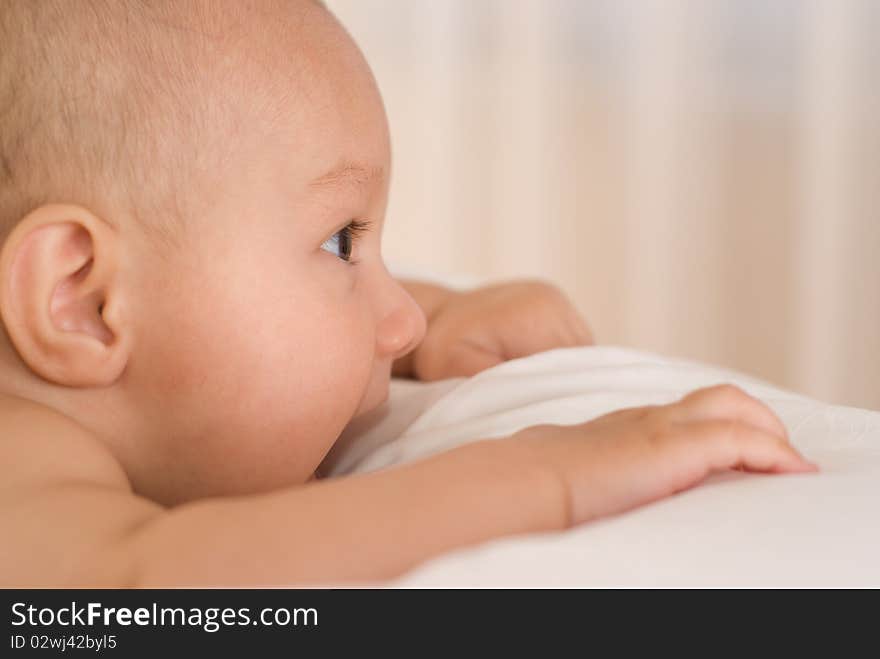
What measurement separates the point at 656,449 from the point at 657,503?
0.04 metres

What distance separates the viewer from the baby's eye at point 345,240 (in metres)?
0.95

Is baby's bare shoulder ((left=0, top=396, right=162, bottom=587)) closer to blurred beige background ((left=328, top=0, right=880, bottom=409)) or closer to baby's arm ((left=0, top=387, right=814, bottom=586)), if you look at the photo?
baby's arm ((left=0, top=387, right=814, bottom=586))

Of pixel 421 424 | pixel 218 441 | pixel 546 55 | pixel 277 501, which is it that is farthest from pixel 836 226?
pixel 277 501

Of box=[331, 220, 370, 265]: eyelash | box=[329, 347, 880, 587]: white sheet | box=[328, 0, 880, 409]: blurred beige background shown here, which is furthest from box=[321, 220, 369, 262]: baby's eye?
box=[328, 0, 880, 409]: blurred beige background

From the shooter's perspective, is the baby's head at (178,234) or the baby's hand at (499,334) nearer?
the baby's head at (178,234)

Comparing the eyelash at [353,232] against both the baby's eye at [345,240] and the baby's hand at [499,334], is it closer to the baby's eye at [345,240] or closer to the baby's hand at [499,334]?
the baby's eye at [345,240]

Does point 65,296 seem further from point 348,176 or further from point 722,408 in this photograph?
point 722,408

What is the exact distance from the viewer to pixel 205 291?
853mm

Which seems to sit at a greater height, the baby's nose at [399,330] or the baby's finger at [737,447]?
the baby's nose at [399,330]

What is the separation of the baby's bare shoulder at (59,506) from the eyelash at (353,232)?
10.8 inches

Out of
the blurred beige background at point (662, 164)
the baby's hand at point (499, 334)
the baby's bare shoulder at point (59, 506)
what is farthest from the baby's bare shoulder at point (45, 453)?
the blurred beige background at point (662, 164)

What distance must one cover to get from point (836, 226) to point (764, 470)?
185 centimetres

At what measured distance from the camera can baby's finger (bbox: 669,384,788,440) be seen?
75 cm
